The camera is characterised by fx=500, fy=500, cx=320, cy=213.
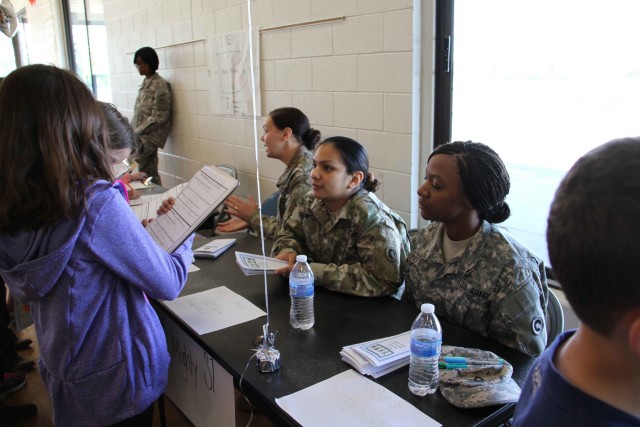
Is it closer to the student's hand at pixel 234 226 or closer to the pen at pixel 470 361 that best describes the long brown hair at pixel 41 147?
the pen at pixel 470 361

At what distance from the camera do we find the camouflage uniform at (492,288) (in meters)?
1.29

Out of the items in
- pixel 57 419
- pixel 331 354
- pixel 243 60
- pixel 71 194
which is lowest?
pixel 57 419

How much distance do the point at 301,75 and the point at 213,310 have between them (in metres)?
1.98

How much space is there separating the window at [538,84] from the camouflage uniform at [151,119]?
2921 millimetres

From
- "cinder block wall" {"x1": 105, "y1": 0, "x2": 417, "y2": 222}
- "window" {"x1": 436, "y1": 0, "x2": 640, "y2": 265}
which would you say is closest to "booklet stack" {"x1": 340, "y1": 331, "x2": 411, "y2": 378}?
"window" {"x1": 436, "y1": 0, "x2": 640, "y2": 265}

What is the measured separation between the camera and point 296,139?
2.58 m

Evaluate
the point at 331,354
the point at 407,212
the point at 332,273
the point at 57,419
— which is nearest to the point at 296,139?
the point at 407,212

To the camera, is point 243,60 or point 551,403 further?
point 243,60

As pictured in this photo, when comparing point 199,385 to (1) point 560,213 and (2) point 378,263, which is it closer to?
(2) point 378,263

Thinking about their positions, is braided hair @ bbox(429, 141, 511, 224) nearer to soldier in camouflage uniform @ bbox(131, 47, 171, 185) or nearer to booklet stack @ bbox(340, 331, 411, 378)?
booklet stack @ bbox(340, 331, 411, 378)

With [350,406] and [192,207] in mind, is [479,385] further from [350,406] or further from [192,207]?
[192,207]

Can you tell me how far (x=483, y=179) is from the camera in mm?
1394

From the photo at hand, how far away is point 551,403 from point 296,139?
2134 millimetres

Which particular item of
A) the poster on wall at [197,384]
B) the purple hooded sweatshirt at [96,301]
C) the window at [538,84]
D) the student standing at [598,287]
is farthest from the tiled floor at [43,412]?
the student standing at [598,287]
